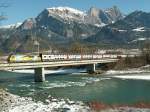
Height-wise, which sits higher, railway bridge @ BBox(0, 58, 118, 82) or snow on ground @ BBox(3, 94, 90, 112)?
railway bridge @ BBox(0, 58, 118, 82)

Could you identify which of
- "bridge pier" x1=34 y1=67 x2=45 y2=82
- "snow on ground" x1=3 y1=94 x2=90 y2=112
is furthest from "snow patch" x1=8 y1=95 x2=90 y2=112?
"bridge pier" x1=34 y1=67 x2=45 y2=82

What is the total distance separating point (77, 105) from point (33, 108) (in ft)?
19.5

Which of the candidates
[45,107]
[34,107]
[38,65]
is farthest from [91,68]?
[34,107]

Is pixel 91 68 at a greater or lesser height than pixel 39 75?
greater

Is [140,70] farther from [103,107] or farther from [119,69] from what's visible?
[103,107]

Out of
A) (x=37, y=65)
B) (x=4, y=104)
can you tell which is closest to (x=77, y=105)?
(x=4, y=104)

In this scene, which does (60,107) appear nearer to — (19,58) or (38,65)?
(38,65)

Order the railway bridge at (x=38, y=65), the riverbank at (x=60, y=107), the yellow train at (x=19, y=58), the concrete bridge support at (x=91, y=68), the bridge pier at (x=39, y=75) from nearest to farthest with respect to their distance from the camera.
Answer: the riverbank at (x=60, y=107) → the railway bridge at (x=38, y=65) → the bridge pier at (x=39, y=75) → the yellow train at (x=19, y=58) → the concrete bridge support at (x=91, y=68)

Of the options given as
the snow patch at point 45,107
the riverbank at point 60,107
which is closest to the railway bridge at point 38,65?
the riverbank at point 60,107

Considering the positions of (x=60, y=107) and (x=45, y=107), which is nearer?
(x=45, y=107)

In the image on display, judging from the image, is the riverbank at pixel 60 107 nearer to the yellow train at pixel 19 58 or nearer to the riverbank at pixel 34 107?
the riverbank at pixel 34 107

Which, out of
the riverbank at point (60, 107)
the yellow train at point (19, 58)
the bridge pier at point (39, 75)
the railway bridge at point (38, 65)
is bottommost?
the riverbank at point (60, 107)

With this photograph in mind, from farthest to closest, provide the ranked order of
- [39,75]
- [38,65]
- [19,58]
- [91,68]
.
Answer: [91,68] → [19,58] → [39,75] → [38,65]

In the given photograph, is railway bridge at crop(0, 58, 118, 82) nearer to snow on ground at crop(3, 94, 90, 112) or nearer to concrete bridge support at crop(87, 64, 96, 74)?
concrete bridge support at crop(87, 64, 96, 74)
